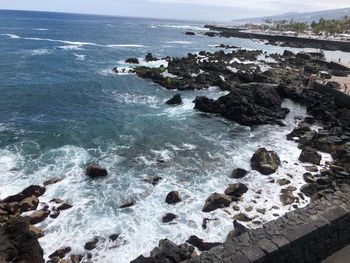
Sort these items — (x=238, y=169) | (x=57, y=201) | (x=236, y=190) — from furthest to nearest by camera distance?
(x=238, y=169) → (x=236, y=190) → (x=57, y=201)

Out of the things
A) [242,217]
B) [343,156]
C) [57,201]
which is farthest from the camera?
[343,156]

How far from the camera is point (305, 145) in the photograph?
2420cm

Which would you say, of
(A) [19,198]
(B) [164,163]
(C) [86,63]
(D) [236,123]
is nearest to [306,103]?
(D) [236,123]

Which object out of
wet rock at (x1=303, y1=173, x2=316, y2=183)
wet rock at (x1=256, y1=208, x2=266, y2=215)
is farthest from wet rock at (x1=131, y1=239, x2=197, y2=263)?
wet rock at (x1=303, y1=173, x2=316, y2=183)

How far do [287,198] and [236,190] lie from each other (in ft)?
8.97

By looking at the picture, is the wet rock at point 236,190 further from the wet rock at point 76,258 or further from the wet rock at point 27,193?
the wet rock at point 27,193

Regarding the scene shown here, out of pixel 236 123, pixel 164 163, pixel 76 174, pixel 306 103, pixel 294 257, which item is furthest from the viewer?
pixel 306 103

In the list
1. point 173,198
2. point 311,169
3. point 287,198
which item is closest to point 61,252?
point 173,198

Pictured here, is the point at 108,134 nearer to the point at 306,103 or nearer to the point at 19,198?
the point at 19,198

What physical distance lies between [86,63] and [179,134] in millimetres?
35528

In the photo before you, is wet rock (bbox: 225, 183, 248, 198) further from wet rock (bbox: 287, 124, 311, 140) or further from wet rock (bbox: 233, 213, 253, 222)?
wet rock (bbox: 287, 124, 311, 140)

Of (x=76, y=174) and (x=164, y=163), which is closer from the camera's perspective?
(x=76, y=174)

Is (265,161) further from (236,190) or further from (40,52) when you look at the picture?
(40,52)

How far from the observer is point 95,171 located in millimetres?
20031
